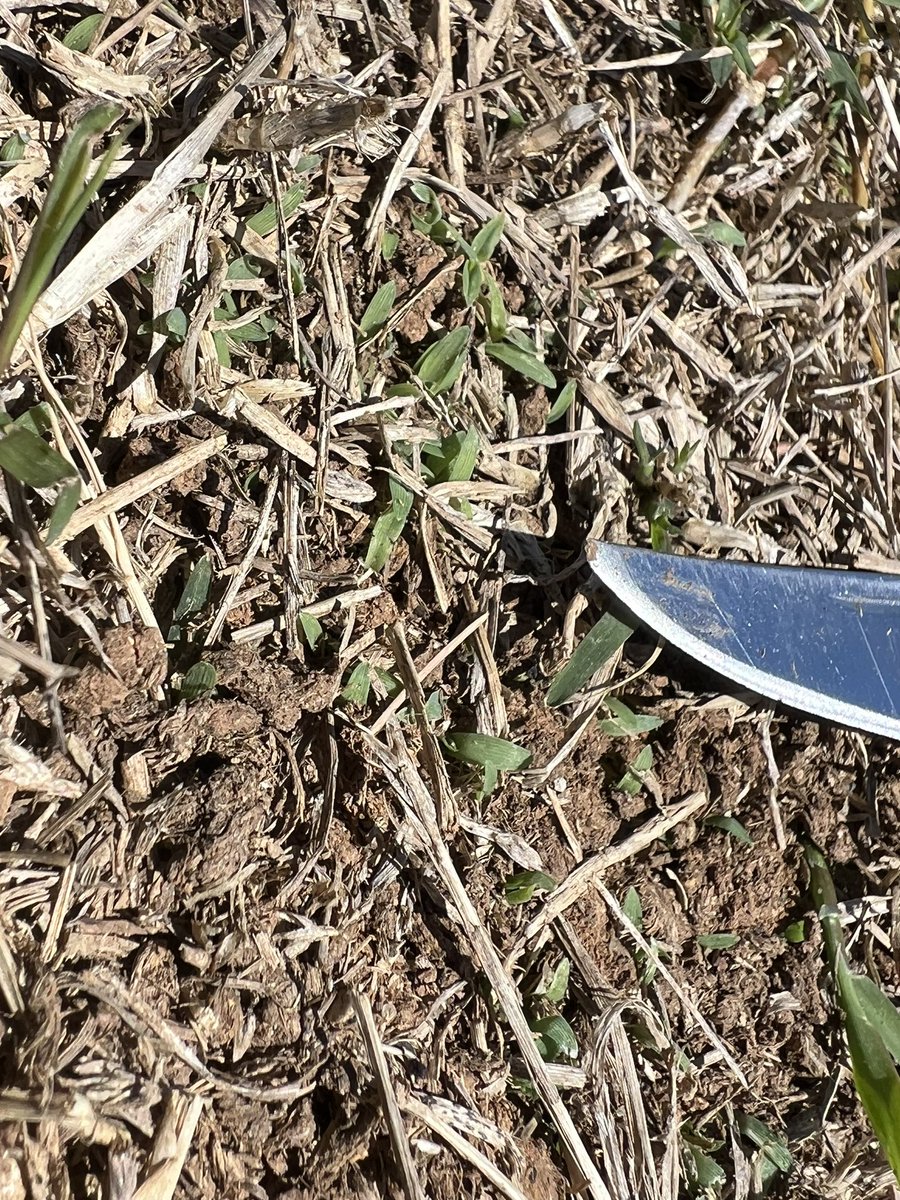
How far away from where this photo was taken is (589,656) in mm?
1362

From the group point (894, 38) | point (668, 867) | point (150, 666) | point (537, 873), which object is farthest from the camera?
point (894, 38)

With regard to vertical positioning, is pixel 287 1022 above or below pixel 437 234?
below

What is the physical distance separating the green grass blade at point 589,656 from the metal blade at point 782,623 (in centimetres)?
4

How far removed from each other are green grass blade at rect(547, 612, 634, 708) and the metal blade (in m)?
0.04

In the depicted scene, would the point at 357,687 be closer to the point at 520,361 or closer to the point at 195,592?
the point at 195,592

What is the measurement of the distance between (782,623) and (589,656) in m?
0.30

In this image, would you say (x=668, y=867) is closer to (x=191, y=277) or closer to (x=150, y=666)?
(x=150, y=666)

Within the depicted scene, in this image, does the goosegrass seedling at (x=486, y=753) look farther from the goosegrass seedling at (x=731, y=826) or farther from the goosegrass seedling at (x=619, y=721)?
the goosegrass seedling at (x=731, y=826)

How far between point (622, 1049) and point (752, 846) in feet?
1.20

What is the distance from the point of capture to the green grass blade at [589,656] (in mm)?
1357

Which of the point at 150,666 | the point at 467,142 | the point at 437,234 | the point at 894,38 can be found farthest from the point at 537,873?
the point at 894,38

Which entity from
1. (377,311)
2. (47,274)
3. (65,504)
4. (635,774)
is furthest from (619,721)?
(47,274)

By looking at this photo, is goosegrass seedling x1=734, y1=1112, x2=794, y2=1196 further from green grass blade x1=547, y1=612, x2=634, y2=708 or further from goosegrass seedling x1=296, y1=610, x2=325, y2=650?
goosegrass seedling x1=296, y1=610, x2=325, y2=650

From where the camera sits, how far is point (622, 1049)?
1.33 meters
